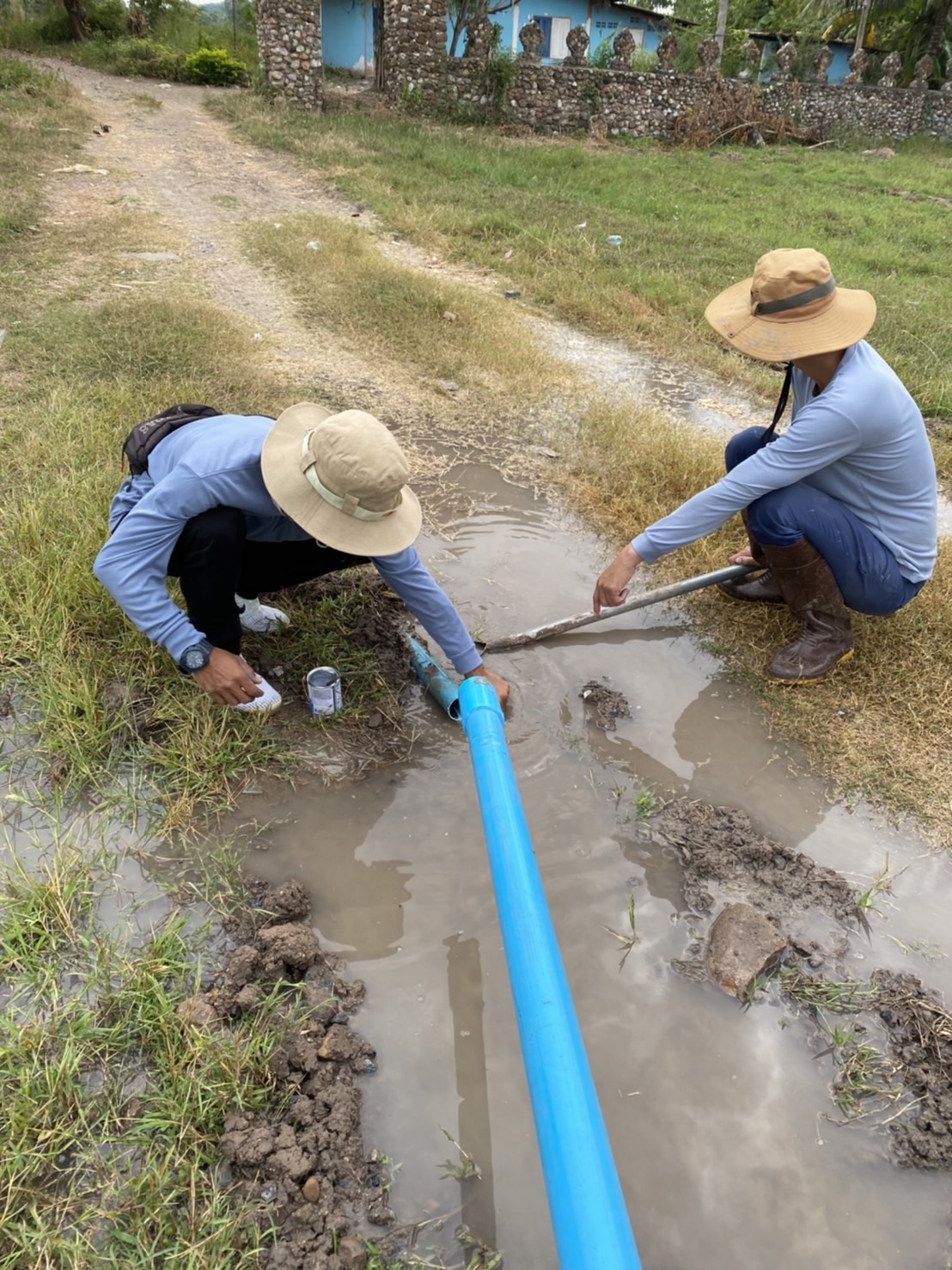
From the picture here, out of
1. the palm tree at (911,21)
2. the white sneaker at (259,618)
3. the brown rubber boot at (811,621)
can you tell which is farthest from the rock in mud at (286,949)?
the palm tree at (911,21)

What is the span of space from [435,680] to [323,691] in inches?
14.8

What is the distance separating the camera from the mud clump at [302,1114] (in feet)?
4.83

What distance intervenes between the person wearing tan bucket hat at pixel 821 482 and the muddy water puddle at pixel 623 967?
1.50ft

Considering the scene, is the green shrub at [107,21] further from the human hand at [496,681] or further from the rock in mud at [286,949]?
the rock in mud at [286,949]

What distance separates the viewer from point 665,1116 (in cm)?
170

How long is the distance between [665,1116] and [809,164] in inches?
617

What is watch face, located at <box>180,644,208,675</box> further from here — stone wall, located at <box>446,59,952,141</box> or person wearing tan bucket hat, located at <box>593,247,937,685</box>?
stone wall, located at <box>446,59,952,141</box>

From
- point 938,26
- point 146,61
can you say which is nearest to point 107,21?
point 146,61

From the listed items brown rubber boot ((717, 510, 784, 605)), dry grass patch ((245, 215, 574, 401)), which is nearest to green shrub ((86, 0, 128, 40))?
dry grass patch ((245, 215, 574, 401))

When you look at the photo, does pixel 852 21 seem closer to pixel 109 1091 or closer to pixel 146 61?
pixel 146 61

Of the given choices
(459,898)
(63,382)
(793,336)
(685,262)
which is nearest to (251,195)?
(685,262)

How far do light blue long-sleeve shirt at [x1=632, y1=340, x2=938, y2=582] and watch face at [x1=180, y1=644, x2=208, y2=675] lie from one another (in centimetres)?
136

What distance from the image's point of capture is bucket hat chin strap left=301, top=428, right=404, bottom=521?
1951 millimetres

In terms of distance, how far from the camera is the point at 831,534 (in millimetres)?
2738
